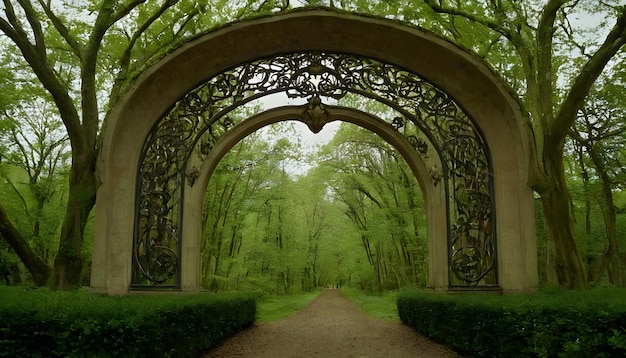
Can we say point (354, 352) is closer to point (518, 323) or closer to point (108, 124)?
point (518, 323)

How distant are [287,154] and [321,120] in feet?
46.3

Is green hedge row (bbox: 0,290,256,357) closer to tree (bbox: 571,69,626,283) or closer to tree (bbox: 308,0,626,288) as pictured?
tree (bbox: 308,0,626,288)

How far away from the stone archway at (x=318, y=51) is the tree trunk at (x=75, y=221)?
37 cm

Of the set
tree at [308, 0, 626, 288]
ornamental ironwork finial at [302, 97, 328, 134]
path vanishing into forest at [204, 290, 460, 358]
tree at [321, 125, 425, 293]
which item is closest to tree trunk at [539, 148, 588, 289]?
tree at [308, 0, 626, 288]

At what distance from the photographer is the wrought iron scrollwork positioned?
9164 mm

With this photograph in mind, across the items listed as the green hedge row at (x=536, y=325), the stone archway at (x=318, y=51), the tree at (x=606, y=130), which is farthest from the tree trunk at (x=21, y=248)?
the tree at (x=606, y=130)

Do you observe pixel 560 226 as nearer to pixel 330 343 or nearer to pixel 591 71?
pixel 591 71

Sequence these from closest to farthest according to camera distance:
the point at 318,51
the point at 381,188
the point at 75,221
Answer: the point at 75,221 < the point at 318,51 < the point at 381,188

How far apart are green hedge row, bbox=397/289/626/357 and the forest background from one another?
7.44 feet

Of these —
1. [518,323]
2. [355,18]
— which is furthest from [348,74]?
[518,323]

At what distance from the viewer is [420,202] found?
2092 cm

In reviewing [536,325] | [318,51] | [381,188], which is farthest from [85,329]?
[381,188]

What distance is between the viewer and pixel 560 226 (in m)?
8.66

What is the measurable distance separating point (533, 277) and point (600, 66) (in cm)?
347
